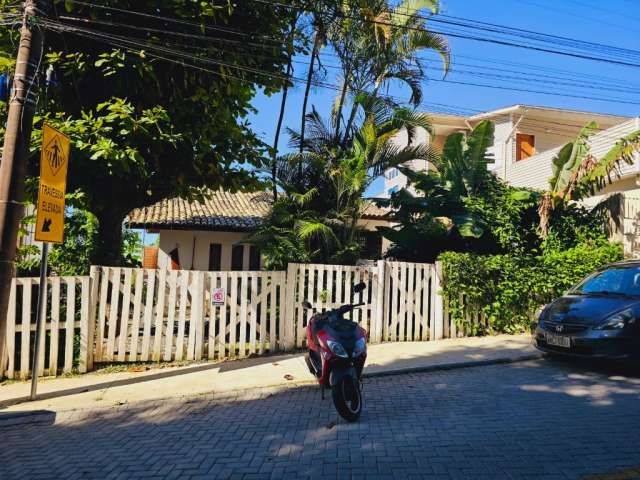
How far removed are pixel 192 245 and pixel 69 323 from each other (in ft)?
28.0

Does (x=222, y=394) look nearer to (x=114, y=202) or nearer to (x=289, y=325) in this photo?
(x=289, y=325)

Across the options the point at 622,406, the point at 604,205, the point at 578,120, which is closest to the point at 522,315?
the point at 604,205

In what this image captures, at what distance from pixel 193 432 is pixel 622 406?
4470 mm

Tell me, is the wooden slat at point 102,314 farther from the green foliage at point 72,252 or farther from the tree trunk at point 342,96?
the tree trunk at point 342,96

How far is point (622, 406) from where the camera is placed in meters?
4.95

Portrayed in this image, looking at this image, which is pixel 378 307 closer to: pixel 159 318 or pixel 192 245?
pixel 159 318

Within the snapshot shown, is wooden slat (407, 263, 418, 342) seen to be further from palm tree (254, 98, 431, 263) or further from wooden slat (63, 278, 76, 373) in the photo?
wooden slat (63, 278, 76, 373)

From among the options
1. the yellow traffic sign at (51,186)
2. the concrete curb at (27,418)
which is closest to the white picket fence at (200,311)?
the yellow traffic sign at (51,186)

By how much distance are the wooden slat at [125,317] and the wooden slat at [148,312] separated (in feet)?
0.81

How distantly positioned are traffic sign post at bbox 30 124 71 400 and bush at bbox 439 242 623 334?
653cm

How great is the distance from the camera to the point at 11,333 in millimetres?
6445

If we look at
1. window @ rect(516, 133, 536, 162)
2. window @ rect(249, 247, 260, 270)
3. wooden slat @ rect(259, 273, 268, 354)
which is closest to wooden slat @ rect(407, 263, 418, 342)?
wooden slat @ rect(259, 273, 268, 354)

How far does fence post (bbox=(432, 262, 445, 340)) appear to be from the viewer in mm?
8898

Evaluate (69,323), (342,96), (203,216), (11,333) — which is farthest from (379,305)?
(203,216)
